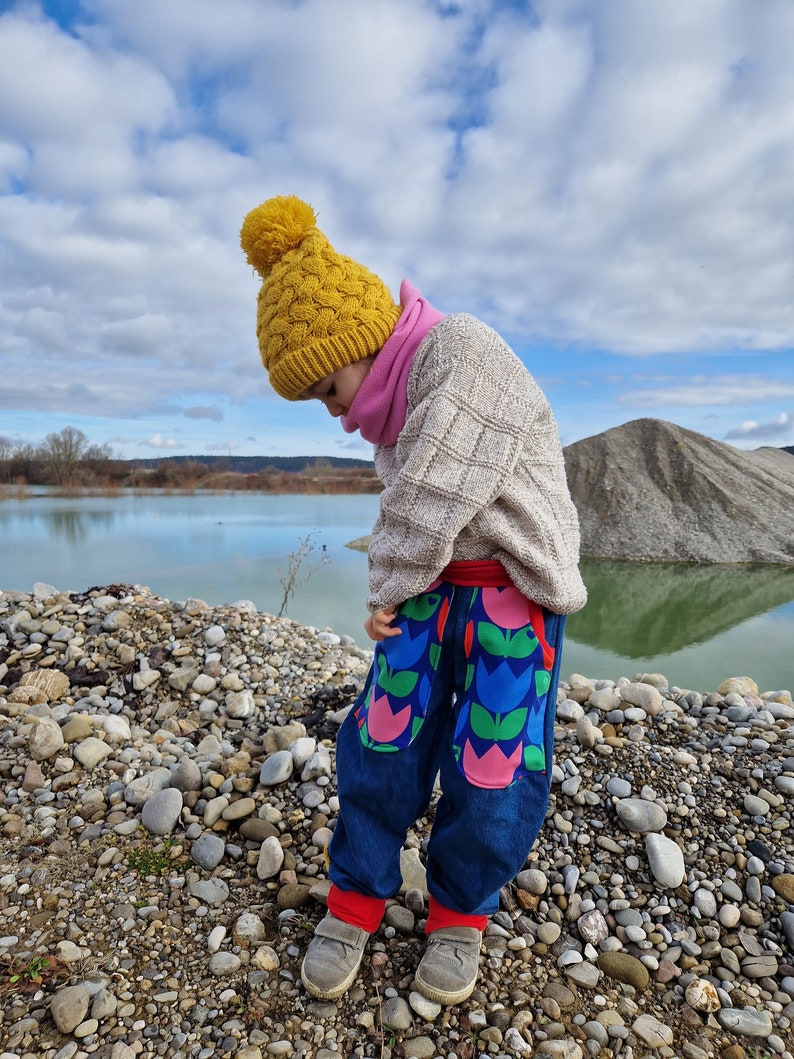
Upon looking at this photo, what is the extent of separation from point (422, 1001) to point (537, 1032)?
0.27 metres

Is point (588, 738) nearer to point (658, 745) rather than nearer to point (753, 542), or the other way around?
point (658, 745)

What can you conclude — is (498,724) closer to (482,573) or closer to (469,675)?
(469,675)

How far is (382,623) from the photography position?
Answer: 4.73 feet

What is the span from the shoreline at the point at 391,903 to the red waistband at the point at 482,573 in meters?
1.02

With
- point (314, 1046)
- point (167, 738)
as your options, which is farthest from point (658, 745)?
point (167, 738)

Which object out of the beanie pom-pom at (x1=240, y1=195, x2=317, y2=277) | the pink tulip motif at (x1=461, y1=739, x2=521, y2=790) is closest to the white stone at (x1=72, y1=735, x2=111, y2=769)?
the pink tulip motif at (x1=461, y1=739, x2=521, y2=790)

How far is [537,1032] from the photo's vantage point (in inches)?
53.9

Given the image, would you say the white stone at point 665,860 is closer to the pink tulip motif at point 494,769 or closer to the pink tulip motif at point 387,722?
the pink tulip motif at point 494,769

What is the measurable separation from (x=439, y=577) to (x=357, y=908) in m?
0.93

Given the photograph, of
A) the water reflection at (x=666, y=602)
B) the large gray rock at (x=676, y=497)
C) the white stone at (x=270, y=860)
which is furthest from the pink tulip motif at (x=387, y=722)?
the large gray rock at (x=676, y=497)

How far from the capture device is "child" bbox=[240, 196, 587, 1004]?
1267 mm

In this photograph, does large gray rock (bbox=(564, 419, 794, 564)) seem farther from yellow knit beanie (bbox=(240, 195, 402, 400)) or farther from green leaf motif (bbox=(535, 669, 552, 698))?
yellow knit beanie (bbox=(240, 195, 402, 400))

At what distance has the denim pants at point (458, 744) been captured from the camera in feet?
4.57

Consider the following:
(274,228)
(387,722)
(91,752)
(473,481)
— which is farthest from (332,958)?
(274,228)
